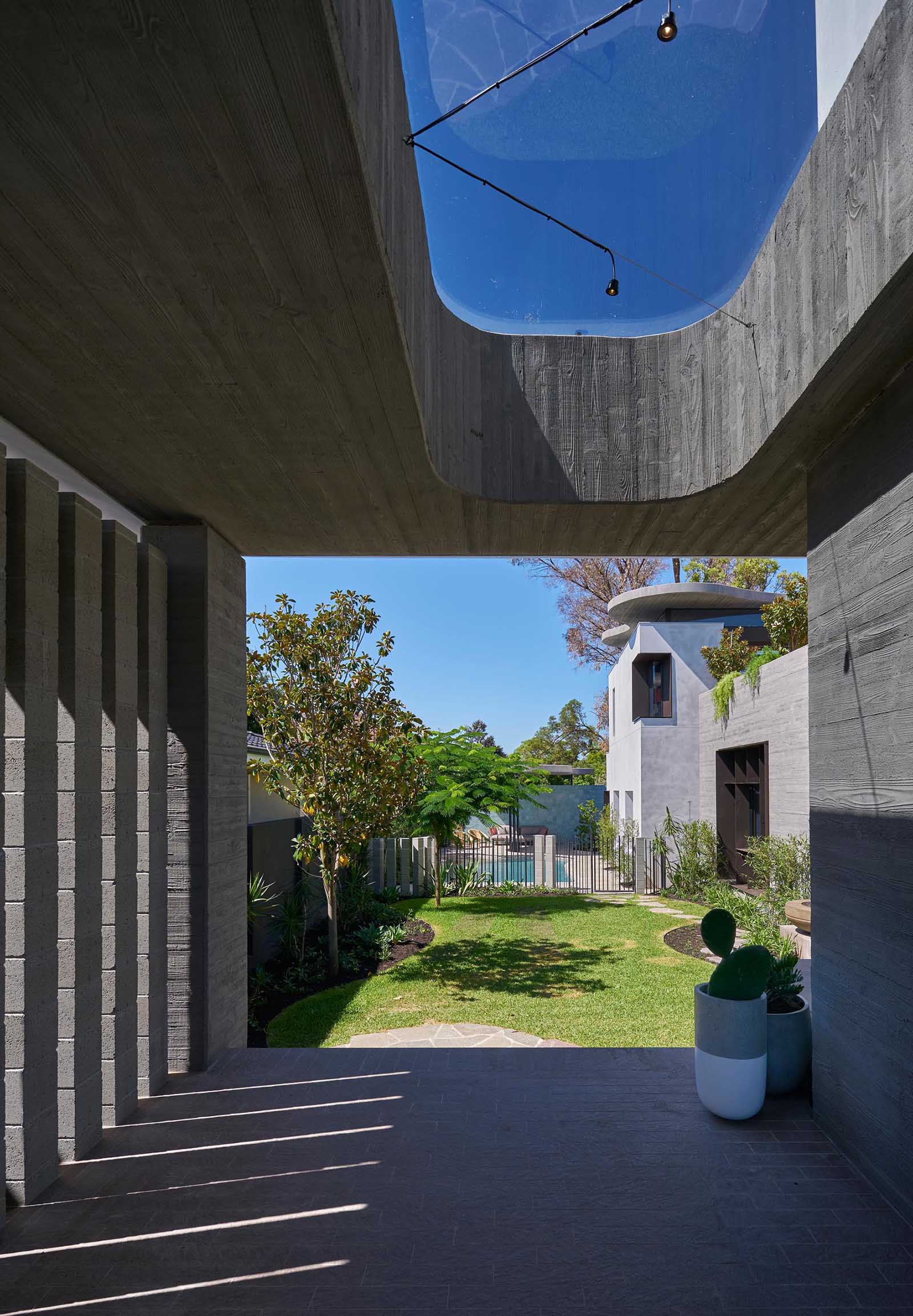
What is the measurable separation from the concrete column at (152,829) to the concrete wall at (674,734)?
1200 centimetres

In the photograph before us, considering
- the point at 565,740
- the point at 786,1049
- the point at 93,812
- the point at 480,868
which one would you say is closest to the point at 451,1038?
the point at 786,1049

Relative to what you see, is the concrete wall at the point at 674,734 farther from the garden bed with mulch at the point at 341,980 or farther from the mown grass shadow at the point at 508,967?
the garden bed with mulch at the point at 341,980

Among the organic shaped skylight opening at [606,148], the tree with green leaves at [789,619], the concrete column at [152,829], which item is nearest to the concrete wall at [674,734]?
the tree with green leaves at [789,619]

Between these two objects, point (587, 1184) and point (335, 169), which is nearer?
point (335, 169)

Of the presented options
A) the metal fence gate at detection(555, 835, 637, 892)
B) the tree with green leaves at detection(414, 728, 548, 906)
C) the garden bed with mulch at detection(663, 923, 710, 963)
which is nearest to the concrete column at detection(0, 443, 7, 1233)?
the garden bed with mulch at detection(663, 923, 710, 963)

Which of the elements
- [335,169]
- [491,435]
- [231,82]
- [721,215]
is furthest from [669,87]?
[231,82]

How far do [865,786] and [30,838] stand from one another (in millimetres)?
3332

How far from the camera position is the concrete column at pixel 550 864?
15.3 m

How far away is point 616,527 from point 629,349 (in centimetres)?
103

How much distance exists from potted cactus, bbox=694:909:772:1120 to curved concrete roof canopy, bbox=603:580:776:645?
12391 mm

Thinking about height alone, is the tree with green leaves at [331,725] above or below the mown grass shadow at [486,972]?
above

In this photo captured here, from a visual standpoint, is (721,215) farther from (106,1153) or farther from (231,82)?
(106,1153)

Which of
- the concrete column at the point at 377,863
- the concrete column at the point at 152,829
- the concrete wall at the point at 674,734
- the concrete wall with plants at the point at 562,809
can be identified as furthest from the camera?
the concrete wall with plants at the point at 562,809

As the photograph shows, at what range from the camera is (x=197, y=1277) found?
279cm
